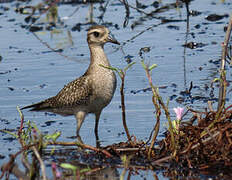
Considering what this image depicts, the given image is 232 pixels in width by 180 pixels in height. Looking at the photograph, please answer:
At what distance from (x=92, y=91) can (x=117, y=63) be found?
2.97 metres

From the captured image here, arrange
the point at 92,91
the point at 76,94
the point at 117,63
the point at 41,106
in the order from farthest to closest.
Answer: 1. the point at 117,63
2. the point at 41,106
3. the point at 76,94
4. the point at 92,91

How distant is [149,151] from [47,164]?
1.22m

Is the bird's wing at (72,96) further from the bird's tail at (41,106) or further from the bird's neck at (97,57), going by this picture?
the bird's neck at (97,57)

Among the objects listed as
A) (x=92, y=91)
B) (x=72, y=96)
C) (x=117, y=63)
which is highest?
(x=92, y=91)

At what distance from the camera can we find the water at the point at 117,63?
852 centimetres

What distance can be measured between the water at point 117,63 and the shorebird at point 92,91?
31cm

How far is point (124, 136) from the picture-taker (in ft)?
25.7

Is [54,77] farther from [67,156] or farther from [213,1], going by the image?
[213,1]

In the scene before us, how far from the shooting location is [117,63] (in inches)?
424

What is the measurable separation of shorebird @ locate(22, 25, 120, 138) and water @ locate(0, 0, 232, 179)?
0.31m

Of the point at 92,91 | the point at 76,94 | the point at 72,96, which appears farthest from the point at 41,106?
the point at 92,91

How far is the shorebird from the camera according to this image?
7.80m

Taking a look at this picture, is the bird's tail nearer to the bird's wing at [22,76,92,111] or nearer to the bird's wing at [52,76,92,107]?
the bird's wing at [22,76,92,111]

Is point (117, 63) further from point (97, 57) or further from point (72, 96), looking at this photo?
point (72, 96)
